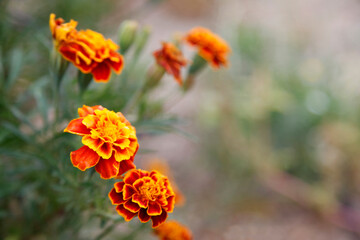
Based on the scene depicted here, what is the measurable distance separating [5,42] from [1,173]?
1.37 feet

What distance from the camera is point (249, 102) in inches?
83.8

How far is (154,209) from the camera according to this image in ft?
1.92

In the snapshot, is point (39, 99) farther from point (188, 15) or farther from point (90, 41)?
point (188, 15)

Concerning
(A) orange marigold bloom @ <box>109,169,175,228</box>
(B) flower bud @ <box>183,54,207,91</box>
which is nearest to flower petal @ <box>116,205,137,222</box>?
(A) orange marigold bloom @ <box>109,169,175,228</box>

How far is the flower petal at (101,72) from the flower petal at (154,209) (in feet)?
0.77

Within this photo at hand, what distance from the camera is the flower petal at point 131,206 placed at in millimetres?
575

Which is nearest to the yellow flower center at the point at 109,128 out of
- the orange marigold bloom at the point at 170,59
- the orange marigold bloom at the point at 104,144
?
the orange marigold bloom at the point at 104,144

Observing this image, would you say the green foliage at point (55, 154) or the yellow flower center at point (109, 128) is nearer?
the yellow flower center at point (109, 128)

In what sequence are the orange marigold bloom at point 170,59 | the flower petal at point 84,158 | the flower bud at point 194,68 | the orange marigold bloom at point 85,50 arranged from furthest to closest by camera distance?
the flower bud at point 194,68 → the orange marigold bloom at point 170,59 → the orange marigold bloom at point 85,50 → the flower petal at point 84,158

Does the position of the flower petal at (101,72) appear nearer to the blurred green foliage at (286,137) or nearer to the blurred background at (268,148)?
the blurred background at (268,148)

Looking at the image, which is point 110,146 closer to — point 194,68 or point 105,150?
point 105,150

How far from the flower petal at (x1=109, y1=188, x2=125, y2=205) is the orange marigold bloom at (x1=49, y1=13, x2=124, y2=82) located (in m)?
0.20

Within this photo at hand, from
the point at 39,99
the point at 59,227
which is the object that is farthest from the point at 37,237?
the point at 39,99

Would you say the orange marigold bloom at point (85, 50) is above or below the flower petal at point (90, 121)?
above
